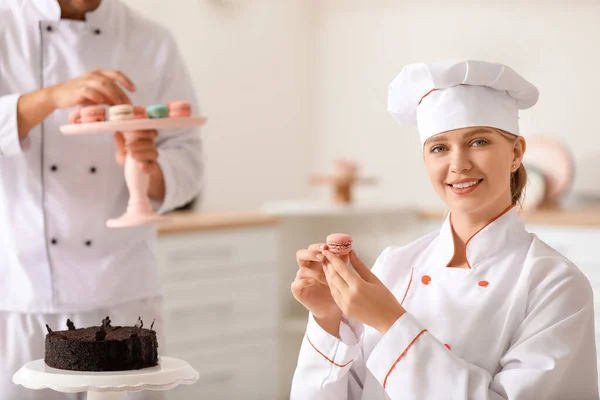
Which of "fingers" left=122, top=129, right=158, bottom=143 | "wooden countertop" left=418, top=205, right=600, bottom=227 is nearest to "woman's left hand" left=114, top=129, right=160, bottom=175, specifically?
"fingers" left=122, top=129, right=158, bottom=143

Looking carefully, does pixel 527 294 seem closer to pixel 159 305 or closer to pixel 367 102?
pixel 159 305

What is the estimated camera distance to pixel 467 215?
1.43 meters

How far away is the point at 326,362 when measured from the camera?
1.43 metres

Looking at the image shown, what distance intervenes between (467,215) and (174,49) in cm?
→ 90

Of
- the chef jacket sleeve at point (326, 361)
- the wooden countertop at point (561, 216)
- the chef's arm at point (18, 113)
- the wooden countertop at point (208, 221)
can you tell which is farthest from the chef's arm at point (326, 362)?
the wooden countertop at point (561, 216)

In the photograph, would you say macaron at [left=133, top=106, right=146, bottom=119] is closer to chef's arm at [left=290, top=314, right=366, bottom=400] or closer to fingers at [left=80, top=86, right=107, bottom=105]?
fingers at [left=80, top=86, right=107, bottom=105]

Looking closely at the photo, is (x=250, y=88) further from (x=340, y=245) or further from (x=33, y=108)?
(x=340, y=245)

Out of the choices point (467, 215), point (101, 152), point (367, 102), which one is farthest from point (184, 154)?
point (367, 102)

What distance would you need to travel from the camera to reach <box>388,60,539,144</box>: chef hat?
1.33m

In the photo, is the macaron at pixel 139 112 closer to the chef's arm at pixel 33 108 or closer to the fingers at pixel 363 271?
the chef's arm at pixel 33 108

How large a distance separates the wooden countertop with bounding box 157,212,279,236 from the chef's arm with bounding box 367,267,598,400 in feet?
6.60

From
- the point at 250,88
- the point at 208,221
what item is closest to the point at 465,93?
the point at 208,221

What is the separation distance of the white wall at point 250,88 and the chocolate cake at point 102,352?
269cm

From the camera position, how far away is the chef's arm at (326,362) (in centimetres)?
142
